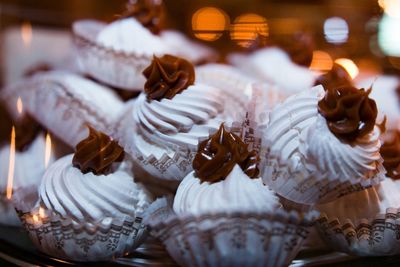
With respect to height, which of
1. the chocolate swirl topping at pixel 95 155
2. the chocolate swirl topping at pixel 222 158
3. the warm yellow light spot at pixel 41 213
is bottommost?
the warm yellow light spot at pixel 41 213

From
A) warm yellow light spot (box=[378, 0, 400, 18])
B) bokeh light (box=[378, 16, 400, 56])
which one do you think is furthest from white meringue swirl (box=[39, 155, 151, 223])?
bokeh light (box=[378, 16, 400, 56])

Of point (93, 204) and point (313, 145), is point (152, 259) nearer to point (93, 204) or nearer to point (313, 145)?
point (93, 204)

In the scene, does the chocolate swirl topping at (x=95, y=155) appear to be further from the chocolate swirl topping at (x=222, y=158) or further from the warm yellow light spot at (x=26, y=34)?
the warm yellow light spot at (x=26, y=34)

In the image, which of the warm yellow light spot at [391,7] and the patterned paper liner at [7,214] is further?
the warm yellow light spot at [391,7]

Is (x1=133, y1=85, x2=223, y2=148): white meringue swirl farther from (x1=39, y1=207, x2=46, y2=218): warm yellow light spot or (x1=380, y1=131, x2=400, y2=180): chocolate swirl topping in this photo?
(x1=380, y1=131, x2=400, y2=180): chocolate swirl topping

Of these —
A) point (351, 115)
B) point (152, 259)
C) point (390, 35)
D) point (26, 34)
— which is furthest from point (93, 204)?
point (26, 34)

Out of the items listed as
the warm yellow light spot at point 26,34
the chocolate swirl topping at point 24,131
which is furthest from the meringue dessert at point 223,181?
the warm yellow light spot at point 26,34
